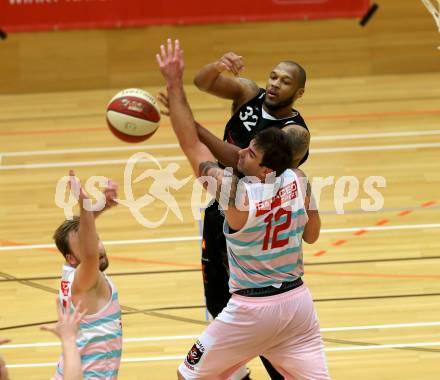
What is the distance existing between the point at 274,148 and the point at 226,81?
1.17 m

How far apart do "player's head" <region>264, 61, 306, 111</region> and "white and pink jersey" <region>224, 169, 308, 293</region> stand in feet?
3.14

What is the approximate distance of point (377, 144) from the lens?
494 inches

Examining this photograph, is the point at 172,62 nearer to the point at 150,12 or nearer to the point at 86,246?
the point at 86,246

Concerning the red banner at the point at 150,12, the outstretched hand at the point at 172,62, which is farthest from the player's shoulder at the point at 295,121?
the red banner at the point at 150,12

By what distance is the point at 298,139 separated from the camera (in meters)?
6.34

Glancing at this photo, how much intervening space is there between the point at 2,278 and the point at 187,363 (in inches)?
154

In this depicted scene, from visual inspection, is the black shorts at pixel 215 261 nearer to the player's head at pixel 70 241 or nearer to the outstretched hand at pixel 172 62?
the player's head at pixel 70 241

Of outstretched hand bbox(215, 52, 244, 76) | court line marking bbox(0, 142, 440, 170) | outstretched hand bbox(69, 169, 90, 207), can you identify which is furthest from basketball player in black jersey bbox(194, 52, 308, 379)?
court line marking bbox(0, 142, 440, 170)

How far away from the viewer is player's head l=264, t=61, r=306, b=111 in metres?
6.56

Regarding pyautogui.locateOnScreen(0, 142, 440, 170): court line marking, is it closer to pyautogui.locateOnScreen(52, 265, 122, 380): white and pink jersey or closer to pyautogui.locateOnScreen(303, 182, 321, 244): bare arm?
pyautogui.locateOnScreen(303, 182, 321, 244): bare arm

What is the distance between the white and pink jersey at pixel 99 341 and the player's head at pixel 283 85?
182 centimetres

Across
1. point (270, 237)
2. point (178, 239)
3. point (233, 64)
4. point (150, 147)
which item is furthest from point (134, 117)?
point (150, 147)

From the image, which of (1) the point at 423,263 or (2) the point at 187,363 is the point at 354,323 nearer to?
(1) the point at 423,263

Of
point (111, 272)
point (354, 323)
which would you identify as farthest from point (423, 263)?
point (111, 272)
